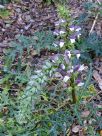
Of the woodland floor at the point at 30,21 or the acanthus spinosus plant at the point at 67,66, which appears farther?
the woodland floor at the point at 30,21

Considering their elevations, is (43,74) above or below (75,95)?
above

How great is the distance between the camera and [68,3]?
439cm

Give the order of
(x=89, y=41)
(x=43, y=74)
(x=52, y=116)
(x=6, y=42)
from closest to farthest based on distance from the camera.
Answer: (x=43, y=74), (x=52, y=116), (x=89, y=41), (x=6, y=42)

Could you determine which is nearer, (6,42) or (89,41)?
(89,41)

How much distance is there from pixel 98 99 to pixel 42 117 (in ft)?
1.83

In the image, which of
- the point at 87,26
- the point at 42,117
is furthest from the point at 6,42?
the point at 42,117

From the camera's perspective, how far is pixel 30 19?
4145mm

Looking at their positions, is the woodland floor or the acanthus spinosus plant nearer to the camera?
the acanthus spinosus plant

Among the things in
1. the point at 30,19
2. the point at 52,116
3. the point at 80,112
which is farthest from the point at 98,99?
the point at 30,19

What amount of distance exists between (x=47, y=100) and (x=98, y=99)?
0.46m

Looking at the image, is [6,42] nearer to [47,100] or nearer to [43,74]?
[47,100]

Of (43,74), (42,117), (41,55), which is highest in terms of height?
(43,74)

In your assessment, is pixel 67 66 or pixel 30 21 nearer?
pixel 67 66

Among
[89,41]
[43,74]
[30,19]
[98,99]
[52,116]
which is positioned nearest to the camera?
[43,74]
